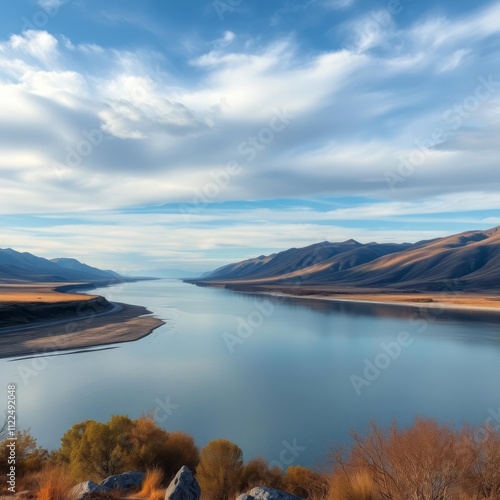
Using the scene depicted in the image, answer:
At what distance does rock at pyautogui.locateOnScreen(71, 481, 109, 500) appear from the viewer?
8461 millimetres

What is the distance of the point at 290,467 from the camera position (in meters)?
12.8

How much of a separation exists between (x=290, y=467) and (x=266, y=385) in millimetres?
15329

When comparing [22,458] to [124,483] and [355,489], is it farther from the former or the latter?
[355,489]

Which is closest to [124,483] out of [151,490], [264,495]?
[151,490]

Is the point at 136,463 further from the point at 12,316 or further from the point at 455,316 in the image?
the point at 455,316

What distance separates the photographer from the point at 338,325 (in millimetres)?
62250

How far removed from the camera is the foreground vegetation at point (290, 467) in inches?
341

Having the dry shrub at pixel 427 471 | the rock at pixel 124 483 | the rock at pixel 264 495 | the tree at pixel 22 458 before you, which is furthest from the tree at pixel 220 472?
the tree at pixel 22 458

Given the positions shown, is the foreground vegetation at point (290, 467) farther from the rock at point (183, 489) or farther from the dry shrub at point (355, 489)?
the rock at point (183, 489)

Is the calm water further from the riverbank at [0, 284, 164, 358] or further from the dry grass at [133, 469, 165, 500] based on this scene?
the dry grass at [133, 469, 165, 500]

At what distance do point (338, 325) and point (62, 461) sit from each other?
172 feet

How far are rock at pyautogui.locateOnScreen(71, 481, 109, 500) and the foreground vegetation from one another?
12.4 inches

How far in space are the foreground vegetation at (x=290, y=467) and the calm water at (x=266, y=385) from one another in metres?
3.96

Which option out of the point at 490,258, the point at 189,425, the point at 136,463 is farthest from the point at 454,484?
the point at 490,258
